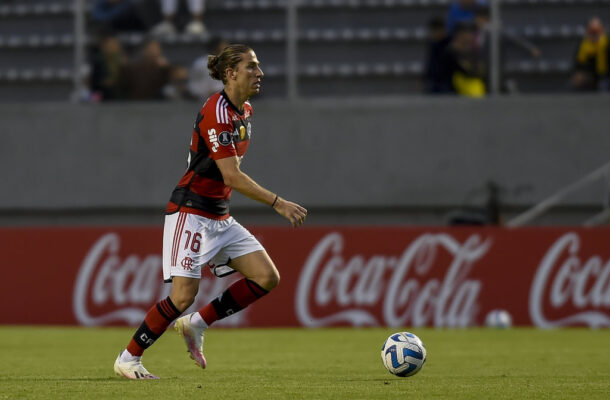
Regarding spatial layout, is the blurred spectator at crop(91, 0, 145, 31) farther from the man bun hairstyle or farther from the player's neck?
the player's neck

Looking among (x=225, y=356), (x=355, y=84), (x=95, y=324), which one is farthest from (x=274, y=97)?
(x=225, y=356)

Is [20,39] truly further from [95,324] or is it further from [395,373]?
[395,373]

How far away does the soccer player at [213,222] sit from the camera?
755 centimetres

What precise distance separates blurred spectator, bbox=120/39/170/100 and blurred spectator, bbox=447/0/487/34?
399 cm

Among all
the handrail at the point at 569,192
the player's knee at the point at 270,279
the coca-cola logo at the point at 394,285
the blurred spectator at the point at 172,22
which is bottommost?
the coca-cola logo at the point at 394,285

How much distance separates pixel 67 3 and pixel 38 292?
220 inches

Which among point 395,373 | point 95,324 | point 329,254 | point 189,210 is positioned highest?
point 189,210

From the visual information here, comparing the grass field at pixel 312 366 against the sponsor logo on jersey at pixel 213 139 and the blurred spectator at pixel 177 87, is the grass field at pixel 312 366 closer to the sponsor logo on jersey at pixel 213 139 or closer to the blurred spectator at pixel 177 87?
the sponsor logo on jersey at pixel 213 139

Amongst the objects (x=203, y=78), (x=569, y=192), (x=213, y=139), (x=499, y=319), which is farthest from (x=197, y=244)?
→ (x=569, y=192)

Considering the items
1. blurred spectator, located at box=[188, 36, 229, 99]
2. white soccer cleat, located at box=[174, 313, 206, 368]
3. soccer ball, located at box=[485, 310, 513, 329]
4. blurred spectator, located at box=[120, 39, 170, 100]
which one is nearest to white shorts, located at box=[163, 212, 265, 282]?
white soccer cleat, located at box=[174, 313, 206, 368]

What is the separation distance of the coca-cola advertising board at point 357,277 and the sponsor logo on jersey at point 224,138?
737 centimetres

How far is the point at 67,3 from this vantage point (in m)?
19.0

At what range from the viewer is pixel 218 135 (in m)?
7.53

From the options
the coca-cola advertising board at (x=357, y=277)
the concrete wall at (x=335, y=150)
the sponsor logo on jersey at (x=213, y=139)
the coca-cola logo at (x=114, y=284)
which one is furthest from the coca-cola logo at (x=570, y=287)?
the sponsor logo on jersey at (x=213, y=139)
